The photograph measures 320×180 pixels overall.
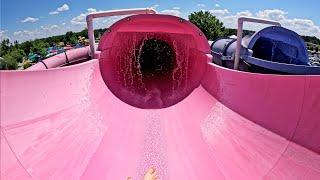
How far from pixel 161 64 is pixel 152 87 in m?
2.21

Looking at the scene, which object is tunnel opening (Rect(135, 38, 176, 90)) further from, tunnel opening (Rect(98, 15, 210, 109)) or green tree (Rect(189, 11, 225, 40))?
green tree (Rect(189, 11, 225, 40))

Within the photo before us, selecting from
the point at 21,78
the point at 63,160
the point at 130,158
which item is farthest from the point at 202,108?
the point at 21,78

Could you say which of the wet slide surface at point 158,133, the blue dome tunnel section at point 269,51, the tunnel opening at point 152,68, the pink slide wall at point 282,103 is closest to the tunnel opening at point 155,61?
the tunnel opening at point 152,68

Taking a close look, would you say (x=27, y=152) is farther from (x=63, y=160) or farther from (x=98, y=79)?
(x=98, y=79)

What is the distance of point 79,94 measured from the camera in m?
5.13

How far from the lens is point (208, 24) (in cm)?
3972

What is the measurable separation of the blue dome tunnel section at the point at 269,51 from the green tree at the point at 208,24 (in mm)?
27296

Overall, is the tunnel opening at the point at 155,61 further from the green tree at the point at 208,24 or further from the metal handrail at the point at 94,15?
the green tree at the point at 208,24

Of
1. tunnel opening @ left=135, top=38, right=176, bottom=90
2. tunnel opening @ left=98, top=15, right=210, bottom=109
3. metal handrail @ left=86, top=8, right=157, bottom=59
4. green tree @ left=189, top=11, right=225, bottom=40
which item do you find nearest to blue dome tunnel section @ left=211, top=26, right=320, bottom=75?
tunnel opening @ left=135, top=38, right=176, bottom=90

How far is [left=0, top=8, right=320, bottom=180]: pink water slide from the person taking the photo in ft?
12.3

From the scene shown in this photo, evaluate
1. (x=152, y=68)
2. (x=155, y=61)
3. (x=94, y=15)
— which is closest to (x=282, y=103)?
(x=94, y=15)

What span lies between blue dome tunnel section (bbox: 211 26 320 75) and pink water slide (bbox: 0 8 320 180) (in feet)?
8.94

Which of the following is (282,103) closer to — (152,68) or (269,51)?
(152,68)

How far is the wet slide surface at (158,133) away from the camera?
3.72 m
